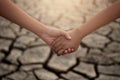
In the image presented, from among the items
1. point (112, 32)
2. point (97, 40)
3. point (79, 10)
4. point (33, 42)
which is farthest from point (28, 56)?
point (79, 10)

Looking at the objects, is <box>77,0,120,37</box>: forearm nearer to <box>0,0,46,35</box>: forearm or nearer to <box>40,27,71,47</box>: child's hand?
<box>40,27,71,47</box>: child's hand

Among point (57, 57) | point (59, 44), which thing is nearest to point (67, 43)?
point (59, 44)

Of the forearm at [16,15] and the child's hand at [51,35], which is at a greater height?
the forearm at [16,15]

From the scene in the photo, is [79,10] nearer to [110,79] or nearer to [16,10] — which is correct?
[110,79]

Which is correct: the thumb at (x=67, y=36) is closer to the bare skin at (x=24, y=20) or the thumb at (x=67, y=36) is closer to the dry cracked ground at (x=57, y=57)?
the bare skin at (x=24, y=20)

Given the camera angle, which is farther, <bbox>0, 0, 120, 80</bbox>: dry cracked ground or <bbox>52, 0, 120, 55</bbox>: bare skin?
<bbox>0, 0, 120, 80</bbox>: dry cracked ground

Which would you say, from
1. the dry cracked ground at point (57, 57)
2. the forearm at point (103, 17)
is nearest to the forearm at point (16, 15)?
the forearm at point (103, 17)

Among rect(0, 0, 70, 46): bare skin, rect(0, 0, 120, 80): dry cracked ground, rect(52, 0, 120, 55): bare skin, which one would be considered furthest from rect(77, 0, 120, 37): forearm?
rect(0, 0, 120, 80): dry cracked ground
